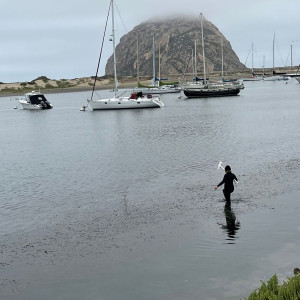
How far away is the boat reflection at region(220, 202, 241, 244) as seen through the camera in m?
16.6

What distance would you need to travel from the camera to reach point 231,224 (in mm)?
18000

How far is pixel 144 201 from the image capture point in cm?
2230

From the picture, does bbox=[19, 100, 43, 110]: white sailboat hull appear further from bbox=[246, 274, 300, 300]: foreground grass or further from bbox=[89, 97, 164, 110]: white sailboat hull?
bbox=[246, 274, 300, 300]: foreground grass

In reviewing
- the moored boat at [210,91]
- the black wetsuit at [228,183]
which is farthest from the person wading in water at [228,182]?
the moored boat at [210,91]

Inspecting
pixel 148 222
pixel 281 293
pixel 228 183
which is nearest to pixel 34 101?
pixel 228 183

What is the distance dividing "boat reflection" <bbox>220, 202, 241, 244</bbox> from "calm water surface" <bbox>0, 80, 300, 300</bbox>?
0.04m

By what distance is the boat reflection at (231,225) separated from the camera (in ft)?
54.4

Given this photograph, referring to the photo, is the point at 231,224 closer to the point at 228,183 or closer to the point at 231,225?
the point at 231,225

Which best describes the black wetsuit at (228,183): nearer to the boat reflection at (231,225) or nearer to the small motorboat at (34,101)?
the boat reflection at (231,225)

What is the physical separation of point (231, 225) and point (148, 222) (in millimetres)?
3337

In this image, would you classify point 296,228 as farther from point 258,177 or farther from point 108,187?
point 108,187

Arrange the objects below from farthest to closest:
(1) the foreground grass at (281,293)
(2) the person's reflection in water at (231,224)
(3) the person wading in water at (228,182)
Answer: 1. (3) the person wading in water at (228,182)
2. (2) the person's reflection in water at (231,224)
3. (1) the foreground grass at (281,293)

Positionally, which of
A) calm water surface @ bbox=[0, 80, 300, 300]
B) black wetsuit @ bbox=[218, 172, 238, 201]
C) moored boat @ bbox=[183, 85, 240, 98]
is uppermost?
moored boat @ bbox=[183, 85, 240, 98]

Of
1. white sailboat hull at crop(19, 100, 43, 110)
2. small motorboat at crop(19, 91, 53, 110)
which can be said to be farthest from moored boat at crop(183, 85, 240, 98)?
white sailboat hull at crop(19, 100, 43, 110)
